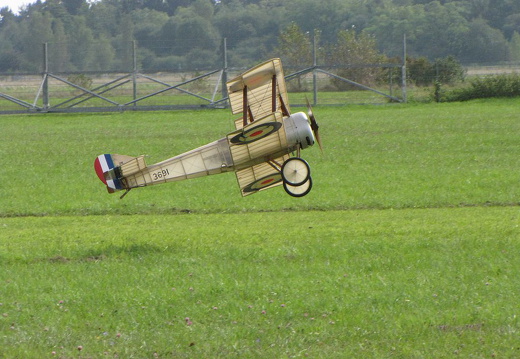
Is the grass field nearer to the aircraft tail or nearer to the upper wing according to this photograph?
the aircraft tail

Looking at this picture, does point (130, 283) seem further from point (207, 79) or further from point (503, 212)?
point (207, 79)

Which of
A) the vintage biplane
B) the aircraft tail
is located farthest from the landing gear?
the aircraft tail

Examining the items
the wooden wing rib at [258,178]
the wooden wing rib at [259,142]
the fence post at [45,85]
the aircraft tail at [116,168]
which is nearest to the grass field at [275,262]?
the wooden wing rib at [258,178]

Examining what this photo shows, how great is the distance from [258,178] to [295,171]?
1457 mm

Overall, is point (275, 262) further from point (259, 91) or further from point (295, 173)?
point (259, 91)

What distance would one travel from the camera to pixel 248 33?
75938mm

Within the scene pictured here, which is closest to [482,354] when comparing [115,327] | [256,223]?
[115,327]

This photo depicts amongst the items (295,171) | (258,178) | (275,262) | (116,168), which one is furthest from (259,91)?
(275,262)

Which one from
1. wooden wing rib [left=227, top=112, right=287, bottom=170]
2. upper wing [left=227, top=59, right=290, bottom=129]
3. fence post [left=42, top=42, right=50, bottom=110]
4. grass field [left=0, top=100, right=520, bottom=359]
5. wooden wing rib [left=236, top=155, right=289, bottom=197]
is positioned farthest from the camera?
fence post [left=42, top=42, right=50, bottom=110]

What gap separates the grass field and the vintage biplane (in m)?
1.16

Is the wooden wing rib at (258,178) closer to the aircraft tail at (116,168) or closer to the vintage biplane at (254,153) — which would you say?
the vintage biplane at (254,153)

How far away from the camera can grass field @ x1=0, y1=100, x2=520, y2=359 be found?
8453 mm

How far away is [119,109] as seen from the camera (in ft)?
126

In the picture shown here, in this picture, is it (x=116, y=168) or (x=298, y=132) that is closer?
(x=298, y=132)
